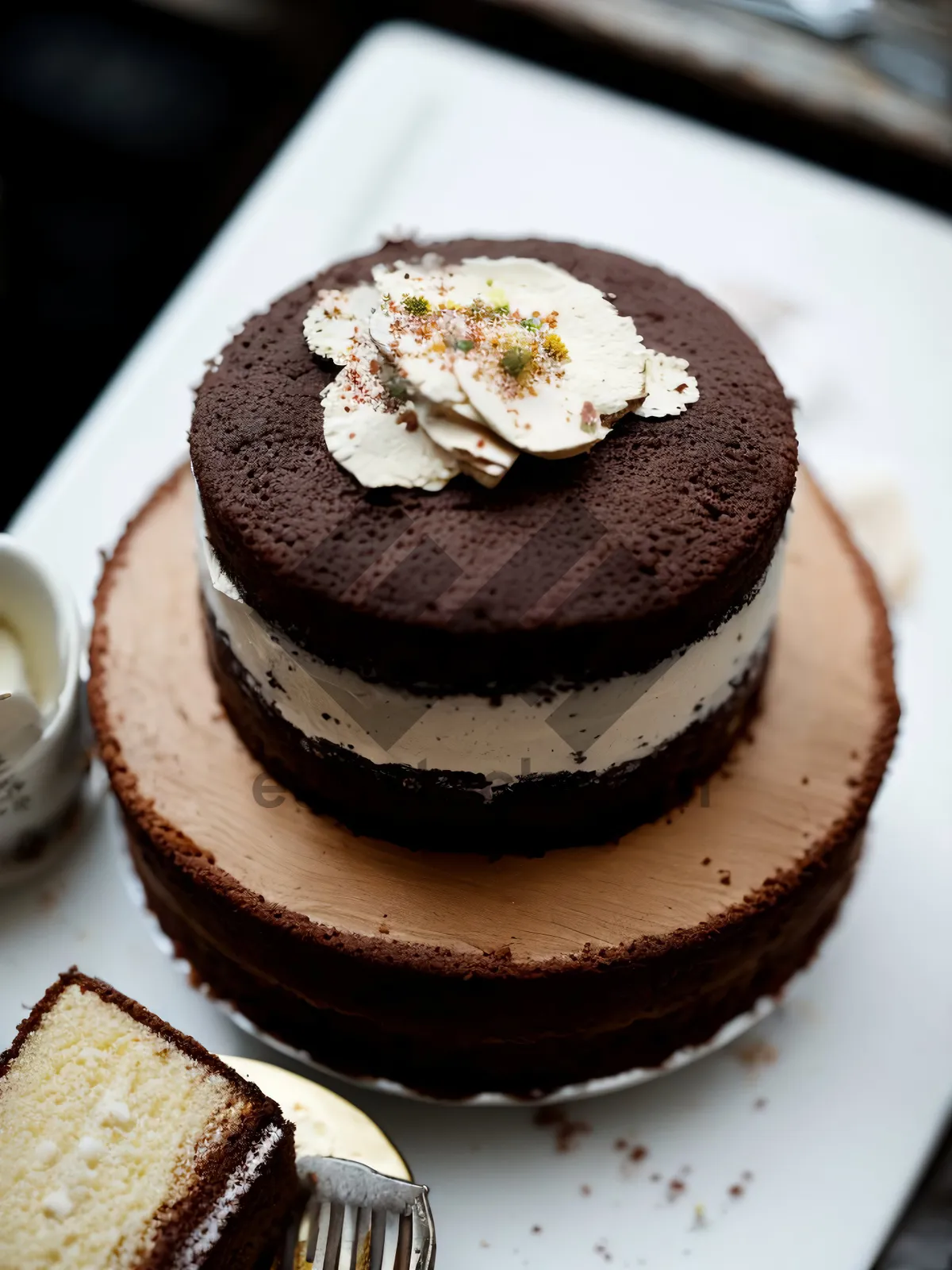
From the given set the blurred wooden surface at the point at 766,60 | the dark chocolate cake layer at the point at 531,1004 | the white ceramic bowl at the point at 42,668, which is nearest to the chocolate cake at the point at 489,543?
the dark chocolate cake layer at the point at 531,1004

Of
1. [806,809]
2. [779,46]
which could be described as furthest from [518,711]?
[779,46]

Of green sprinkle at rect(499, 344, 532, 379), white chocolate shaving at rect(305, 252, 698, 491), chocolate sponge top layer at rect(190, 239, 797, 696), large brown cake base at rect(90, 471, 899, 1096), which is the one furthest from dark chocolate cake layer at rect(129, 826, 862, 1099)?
green sprinkle at rect(499, 344, 532, 379)

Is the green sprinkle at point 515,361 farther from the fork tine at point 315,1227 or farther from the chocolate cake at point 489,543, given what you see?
the fork tine at point 315,1227

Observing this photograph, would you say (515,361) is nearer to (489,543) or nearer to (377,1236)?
(489,543)

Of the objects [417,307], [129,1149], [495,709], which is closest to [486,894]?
[495,709]

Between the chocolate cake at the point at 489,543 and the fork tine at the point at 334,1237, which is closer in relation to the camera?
the chocolate cake at the point at 489,543

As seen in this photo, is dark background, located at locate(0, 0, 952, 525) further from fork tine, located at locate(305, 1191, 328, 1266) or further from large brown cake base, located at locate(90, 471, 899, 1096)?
fork tine, located at locate(305, 1191, 328, 1266)
